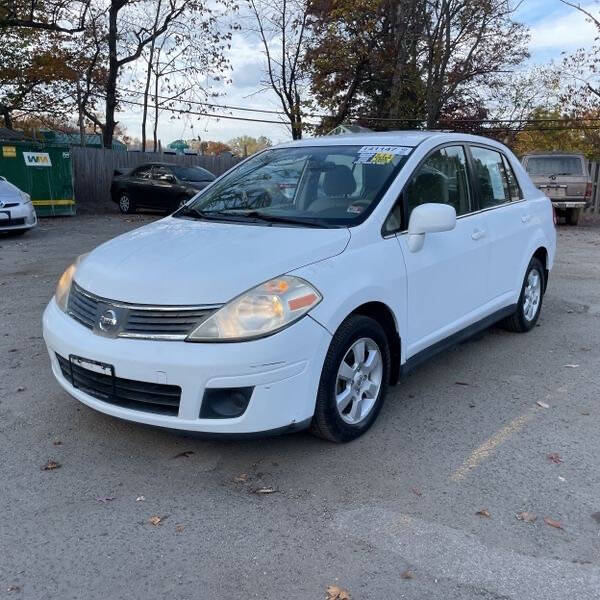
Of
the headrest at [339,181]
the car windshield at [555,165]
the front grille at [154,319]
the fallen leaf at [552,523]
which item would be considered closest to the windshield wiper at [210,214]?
the headrest at [339,181]

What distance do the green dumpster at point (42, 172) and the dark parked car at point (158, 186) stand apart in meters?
1.89

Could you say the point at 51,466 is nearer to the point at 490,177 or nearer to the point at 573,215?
the point at 490,177

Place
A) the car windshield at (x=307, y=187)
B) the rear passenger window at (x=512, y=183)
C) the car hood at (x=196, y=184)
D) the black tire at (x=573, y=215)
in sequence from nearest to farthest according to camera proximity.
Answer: the car windshield at (x=307, y=187), the rear passenger window at (x=512, y=183), the black tire at (x=573, y=215), the car hood at (x=196, y=184)

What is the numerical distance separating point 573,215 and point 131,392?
51.5ft

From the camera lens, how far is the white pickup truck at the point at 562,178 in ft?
50.1

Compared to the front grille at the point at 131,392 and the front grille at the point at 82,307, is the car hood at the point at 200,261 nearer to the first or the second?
the front grille at the point at 82,307

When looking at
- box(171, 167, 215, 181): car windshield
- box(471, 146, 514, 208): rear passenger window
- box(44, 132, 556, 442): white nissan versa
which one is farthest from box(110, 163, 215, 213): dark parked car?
box(44, 132, 556, 442): white nissan versa

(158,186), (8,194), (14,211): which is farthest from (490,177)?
(158,186)

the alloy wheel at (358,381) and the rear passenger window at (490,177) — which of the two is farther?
the rear passenger window at (490,177)

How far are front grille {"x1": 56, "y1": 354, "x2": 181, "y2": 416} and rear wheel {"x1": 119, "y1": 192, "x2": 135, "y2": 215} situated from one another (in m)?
16.4

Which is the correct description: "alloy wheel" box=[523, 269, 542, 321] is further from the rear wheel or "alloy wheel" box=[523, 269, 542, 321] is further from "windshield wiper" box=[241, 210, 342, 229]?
the rear wheel

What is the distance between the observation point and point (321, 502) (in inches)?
118

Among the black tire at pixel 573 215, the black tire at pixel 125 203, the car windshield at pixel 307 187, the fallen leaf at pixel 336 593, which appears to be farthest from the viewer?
the black tire at pixel 125 203

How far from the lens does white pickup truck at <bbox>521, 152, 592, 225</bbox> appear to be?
15.3 metres
